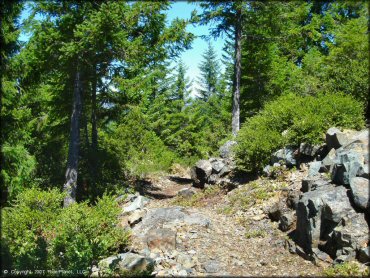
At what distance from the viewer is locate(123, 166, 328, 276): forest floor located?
7.89 metres

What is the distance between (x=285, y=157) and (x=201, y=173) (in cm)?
441

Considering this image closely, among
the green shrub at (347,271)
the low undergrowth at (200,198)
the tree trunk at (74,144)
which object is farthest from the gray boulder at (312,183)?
the tree trunk at (74,144)

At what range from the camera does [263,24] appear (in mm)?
19031

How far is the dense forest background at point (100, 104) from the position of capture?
9.04 metres

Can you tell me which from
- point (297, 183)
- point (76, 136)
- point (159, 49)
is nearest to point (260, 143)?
point (297, 183)

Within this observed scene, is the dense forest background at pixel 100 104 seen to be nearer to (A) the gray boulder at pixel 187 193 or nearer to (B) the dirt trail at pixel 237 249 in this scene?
(B) the dirt trail at pixel 237 249

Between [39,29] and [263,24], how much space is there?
11.6 meters

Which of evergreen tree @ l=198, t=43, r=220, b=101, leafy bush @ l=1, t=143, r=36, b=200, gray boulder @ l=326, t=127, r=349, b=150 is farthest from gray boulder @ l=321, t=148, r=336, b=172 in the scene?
evergreen tree @ l=198, t=43, r=220, b=101

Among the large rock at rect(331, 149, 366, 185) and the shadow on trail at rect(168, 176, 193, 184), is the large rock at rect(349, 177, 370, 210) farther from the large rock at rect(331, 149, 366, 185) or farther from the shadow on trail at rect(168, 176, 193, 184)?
the shadow on trail at rect(168, 176, 193, 184)

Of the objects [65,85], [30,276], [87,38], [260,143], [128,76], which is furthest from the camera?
[65,85]

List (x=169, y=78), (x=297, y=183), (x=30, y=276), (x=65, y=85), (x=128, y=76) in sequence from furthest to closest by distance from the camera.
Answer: (x=169, y=78) → (x=65, y=85) → (x=128, y=76) → (x=297, y=183) → (x=30, y=276)

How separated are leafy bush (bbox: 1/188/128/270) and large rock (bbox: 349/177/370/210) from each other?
5.48 meters

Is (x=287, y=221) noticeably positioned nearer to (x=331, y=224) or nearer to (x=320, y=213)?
(x=320, y=213)

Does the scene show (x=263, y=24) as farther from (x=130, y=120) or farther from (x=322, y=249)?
(x=322, y=249)
